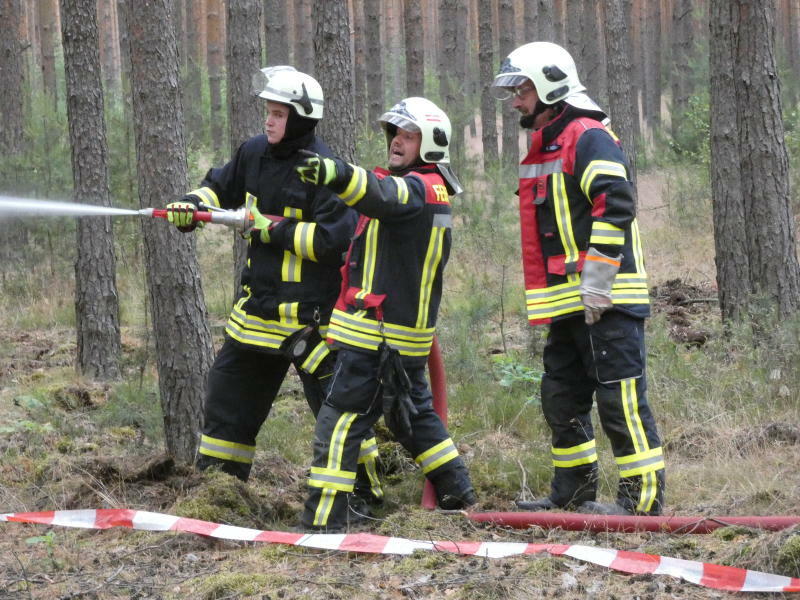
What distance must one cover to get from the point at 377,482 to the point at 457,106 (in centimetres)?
1362

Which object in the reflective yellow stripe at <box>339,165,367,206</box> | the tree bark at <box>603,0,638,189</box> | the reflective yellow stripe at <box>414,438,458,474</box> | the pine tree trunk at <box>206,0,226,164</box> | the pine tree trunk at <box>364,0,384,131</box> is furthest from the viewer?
the pine tree trunk at <box>206,0,226,164</box>

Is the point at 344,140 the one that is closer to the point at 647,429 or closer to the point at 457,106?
the point at 647,429

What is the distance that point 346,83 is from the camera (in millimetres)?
8102

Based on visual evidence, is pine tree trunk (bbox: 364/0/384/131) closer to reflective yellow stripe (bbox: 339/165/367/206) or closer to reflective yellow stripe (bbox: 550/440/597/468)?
reflective yellow stripe (bbox: 550/440/597/468)

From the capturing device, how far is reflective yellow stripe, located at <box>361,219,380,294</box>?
468 cm

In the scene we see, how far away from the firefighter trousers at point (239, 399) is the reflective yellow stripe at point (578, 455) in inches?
39.9

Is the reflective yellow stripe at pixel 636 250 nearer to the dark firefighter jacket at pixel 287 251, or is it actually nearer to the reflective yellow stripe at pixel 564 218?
the reflective yellow stripe at pixel 564 218

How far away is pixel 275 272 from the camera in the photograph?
500cm

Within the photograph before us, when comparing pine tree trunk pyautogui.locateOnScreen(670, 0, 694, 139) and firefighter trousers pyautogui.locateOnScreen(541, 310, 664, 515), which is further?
pine tree trunk pyautogui.locateOnScreen(670, 0, 694, 139)

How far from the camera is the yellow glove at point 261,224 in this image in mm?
4895

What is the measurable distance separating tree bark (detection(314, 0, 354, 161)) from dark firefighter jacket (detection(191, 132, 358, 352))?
120 inches

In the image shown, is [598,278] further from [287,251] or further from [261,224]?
[261,224]

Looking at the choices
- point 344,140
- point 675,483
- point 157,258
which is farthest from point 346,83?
point 675,483

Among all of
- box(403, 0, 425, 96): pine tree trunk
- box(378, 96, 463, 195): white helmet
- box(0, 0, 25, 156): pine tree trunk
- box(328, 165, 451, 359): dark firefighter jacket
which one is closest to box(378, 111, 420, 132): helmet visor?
box(378, 96, 463, 195): white helmet
